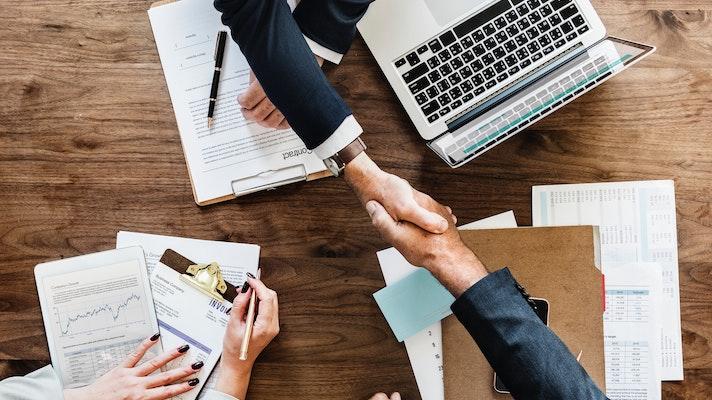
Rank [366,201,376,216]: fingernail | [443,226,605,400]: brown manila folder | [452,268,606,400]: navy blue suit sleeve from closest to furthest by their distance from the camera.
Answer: [452,268,606,400]: navy blue suit sleeve < [366,201,376,216]: fingernail < [443,226,605,400]: brown manila folder

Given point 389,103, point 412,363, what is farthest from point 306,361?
point 389,103

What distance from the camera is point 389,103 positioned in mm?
1312

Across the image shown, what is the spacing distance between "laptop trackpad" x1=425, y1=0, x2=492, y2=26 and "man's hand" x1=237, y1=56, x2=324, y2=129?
0.74ft

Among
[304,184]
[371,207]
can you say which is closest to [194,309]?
[304,184]

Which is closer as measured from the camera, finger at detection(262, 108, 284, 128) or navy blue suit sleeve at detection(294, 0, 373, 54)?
navy blue suit sleeve at detection(294, 0, 373, 54)

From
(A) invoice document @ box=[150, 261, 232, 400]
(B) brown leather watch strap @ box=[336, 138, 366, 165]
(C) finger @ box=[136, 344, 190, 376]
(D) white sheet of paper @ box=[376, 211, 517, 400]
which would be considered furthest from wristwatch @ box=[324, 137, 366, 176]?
(C) finger @ box=[136, 344, 190, 376]

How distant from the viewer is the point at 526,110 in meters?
1.23

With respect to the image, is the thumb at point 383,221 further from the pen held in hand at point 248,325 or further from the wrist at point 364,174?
the pen held in hand at point 248,325

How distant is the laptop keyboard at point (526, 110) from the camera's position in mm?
1214

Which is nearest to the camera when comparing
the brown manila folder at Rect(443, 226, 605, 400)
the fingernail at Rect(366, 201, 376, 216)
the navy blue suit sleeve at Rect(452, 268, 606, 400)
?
the navy blue suit sleeve at Rect(452, 268, 606, 400)

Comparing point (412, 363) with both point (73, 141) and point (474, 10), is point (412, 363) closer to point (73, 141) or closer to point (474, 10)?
point (474, 10)

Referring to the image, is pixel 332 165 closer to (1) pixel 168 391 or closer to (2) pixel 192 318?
(2) pixel 192 318

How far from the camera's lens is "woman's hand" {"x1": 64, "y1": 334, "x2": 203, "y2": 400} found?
1.29 meters

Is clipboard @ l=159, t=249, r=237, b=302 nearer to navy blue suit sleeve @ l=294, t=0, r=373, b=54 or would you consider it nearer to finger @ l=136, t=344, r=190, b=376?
finger @ l=136, t=344, r=190, b=376
